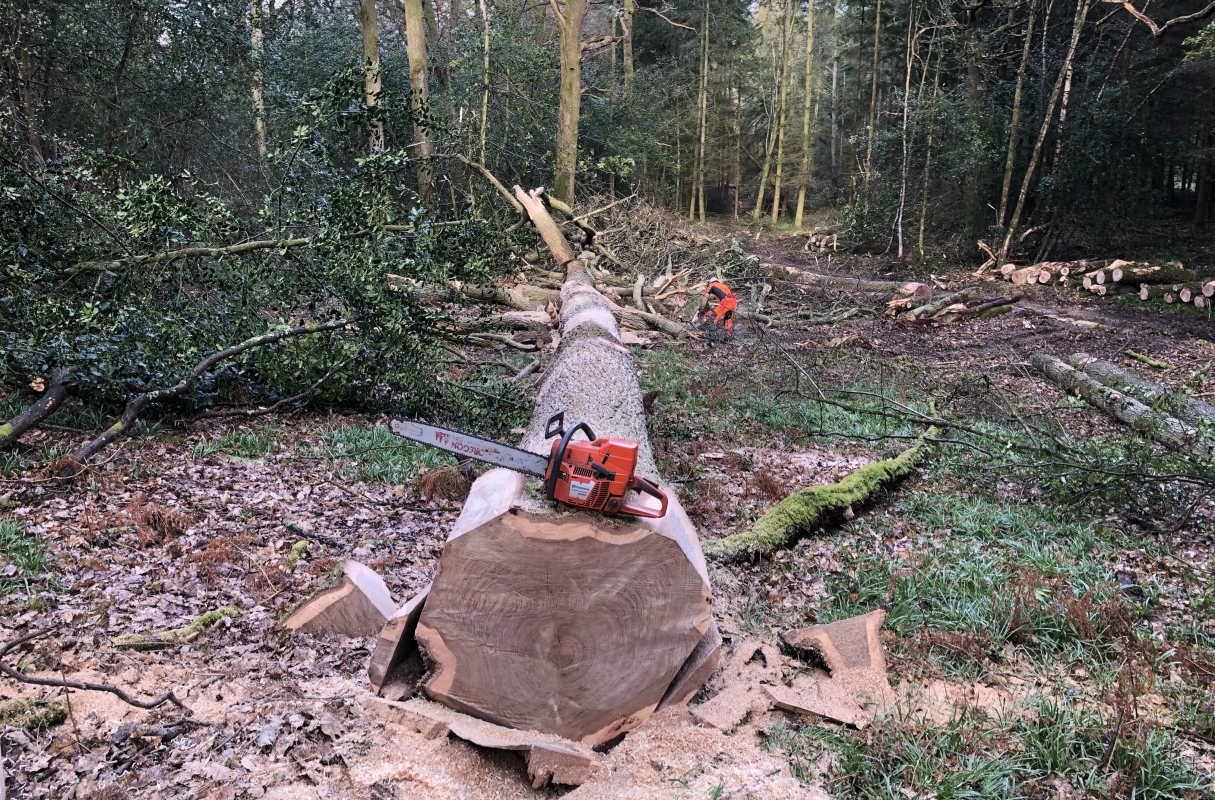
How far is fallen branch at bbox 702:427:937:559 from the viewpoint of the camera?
4.10 m

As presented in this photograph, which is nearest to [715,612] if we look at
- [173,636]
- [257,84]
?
[173,636]

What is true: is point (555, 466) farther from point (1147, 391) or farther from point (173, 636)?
point (1147, 391)

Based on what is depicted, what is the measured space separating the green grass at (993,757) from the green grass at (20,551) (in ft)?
11.4

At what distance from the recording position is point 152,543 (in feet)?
11.9

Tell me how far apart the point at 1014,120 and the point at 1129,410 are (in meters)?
11.3

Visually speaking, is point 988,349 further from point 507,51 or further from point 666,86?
point 666,86

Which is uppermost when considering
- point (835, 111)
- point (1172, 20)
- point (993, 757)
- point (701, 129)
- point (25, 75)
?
point (835, 111)

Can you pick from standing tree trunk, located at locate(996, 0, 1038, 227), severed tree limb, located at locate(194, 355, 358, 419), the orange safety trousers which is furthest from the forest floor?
standing tree trunk, located at locate(996, 0, 1038, 227)

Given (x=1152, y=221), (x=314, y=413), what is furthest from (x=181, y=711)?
(x=1152, y=221)

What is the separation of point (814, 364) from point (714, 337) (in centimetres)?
190

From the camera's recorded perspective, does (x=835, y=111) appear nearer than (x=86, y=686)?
No

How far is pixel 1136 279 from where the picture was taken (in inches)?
474

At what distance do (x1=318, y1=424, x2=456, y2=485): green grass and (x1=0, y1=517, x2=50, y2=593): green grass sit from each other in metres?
1.78

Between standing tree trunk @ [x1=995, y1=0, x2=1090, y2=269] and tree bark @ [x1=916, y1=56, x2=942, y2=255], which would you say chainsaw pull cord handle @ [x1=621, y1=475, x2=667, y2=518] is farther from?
tree bark @ [x1=916, y1=56, x2=942, y2=255]
